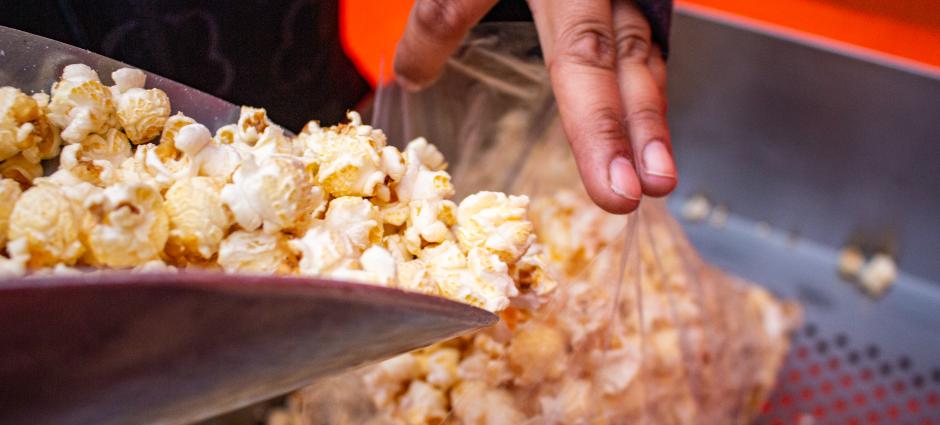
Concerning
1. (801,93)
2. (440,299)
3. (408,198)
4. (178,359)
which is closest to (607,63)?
(408,198)

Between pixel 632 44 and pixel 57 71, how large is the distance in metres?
0.49

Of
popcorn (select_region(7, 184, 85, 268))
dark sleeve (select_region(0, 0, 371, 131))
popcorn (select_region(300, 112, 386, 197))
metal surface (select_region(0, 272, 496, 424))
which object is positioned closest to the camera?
metal surface (select_region(0, 272, 496, 424))

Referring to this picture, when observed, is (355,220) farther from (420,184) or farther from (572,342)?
(572,342)

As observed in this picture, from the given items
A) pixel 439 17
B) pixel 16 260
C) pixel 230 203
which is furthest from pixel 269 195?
pixel 439 17

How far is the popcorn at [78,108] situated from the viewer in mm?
447

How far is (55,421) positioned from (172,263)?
0.35ft

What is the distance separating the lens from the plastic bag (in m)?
0.66

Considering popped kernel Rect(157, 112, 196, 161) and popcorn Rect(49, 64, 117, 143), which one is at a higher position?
popcorn Rect(49, 64, 117, 143)

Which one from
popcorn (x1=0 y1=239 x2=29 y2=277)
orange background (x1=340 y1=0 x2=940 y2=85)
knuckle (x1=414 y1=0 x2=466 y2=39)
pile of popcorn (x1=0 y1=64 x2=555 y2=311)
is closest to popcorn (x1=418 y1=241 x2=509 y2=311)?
pile of popcorn (x1=0 y1=64 x2=555 y2=311)

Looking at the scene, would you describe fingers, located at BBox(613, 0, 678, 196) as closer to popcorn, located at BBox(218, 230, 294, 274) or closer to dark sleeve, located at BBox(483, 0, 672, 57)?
dark sleeve, located at BBox(483, 0, 672, 57)

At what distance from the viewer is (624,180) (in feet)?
1.77

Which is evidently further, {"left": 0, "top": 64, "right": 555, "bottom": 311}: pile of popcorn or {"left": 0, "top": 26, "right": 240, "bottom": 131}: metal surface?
{"left": 0, "top": 26, "right": 240, "bottom": 131}: metal surface

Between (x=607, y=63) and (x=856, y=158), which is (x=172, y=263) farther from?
(x=856, y=158)

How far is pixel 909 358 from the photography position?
112 centimetres
